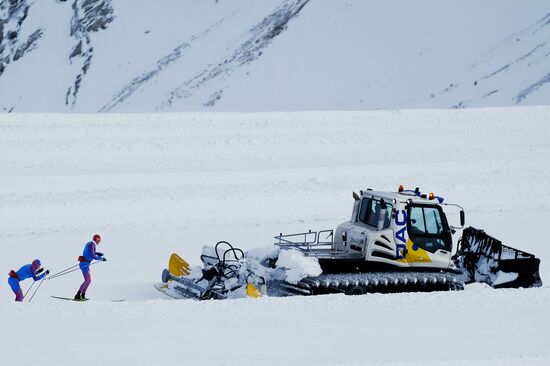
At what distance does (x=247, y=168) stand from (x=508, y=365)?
16.9m

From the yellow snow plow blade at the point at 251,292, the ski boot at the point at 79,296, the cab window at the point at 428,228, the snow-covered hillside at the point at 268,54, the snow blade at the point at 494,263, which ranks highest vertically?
the snow-covered hillside at the point at 268,54

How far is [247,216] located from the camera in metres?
21.1

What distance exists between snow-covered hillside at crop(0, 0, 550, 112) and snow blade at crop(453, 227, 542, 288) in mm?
28317

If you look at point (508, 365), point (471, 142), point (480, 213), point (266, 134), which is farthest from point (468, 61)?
point (508, 365)

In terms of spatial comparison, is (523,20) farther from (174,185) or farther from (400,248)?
(400,248)

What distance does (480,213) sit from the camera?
22172 millimetres

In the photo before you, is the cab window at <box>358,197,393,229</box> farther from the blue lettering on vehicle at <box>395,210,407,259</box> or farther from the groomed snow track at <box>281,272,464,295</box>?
the groomed snow track at <box>281,272,464,295</box>

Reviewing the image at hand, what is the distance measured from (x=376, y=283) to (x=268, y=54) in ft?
126

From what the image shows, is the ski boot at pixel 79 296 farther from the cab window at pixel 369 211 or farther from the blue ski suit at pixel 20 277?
the cab window at pixel 369 211

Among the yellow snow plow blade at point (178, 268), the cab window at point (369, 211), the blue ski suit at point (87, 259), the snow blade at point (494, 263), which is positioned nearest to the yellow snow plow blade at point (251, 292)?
the yellow snow plow blade at point (178, 268)

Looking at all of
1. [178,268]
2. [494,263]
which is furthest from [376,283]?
[178,268]

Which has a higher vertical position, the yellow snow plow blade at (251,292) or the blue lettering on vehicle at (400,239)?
the blue lettering on vehicle at (400,239)

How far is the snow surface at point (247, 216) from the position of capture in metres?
9.70

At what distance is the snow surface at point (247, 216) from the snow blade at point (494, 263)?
0.46 m
